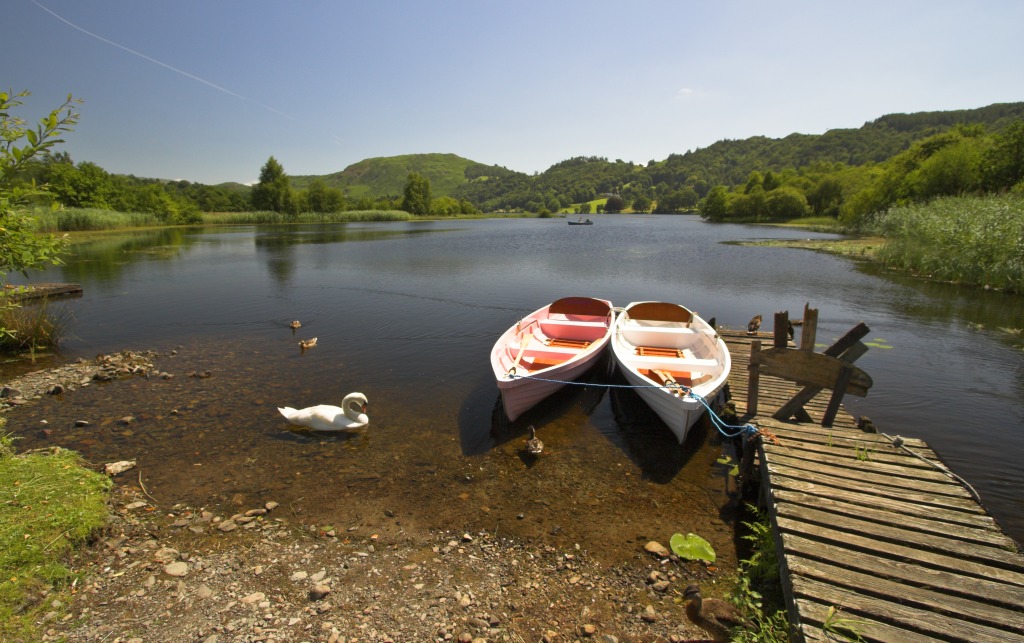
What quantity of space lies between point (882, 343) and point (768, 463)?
43.6 ft

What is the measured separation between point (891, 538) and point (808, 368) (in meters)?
3.05

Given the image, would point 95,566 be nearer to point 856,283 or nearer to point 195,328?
point 195,328

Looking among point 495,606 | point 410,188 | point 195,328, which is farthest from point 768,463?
point 410,188

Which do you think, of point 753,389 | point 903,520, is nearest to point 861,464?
point 903,520

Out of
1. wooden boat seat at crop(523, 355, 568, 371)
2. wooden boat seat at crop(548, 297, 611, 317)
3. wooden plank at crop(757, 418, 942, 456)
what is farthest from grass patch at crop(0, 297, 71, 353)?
wooden plank at crop(757, 418, 942, 456)

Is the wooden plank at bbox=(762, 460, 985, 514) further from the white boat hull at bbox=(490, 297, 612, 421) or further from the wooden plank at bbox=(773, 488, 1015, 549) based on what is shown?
the white boat hull at bbox=(490, 297, 612, 421)

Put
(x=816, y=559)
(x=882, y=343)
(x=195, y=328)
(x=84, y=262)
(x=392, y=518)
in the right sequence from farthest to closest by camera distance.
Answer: (x=84, y=262) → (x=195, y=328) → (x=882, y=343) → (x=392, y=518) → (x=816, y=559)

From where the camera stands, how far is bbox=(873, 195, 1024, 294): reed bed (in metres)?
20.1

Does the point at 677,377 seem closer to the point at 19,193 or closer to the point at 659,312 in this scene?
the point at 659,312

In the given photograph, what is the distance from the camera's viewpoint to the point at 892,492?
16.8 ft

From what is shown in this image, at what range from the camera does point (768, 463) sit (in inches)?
229

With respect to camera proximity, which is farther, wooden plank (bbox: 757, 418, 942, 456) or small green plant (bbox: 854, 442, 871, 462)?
A: wooden plank (bbox: 757, 418, 942, 456)

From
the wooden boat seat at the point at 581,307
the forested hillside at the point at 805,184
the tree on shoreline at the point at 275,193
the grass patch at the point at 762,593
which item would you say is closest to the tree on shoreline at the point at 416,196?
the forested hillside at the point at 805,184

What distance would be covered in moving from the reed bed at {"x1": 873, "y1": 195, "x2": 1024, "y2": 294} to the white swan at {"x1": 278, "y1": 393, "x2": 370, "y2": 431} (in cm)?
2768
